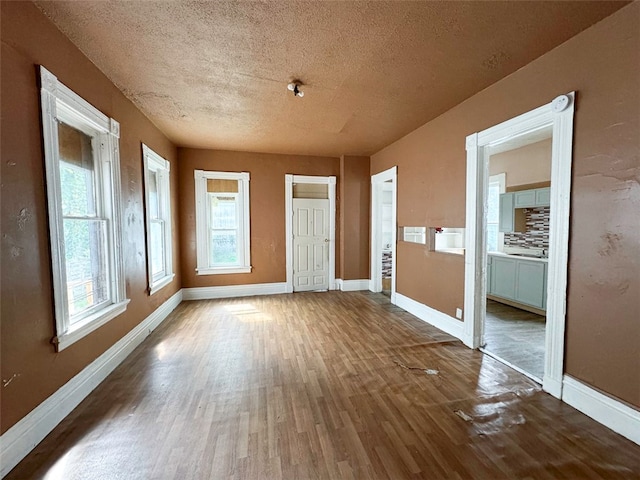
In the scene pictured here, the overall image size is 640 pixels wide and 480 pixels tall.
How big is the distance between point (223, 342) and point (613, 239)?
3.51 m

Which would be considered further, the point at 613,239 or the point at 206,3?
the point at 613,239

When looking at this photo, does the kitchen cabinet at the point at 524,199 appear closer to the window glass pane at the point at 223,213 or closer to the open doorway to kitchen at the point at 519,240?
the open doorway to kitchen at the point at 519,240

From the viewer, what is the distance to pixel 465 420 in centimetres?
190

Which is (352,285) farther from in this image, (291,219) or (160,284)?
(160,284)

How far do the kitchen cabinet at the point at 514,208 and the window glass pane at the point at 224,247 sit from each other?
480 centimetres

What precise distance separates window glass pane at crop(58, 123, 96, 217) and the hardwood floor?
1480 millimetres

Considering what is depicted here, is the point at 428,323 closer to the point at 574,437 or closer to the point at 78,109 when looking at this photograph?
the point at 574,437

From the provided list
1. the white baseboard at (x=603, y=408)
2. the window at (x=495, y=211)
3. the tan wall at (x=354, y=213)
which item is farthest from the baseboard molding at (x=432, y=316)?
the window at (x=495, y=211)

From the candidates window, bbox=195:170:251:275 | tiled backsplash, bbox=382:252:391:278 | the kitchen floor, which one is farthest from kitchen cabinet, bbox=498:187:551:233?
window, bbox=195:170:251:275

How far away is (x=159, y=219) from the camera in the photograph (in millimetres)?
4117

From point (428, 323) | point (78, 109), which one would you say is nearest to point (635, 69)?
point (428, 323)

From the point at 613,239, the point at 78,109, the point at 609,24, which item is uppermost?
the point at 609,24

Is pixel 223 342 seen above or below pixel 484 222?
below

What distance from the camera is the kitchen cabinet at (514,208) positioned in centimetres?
434
